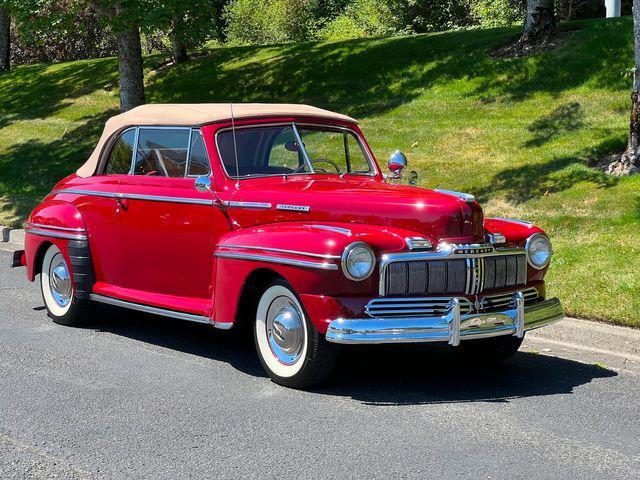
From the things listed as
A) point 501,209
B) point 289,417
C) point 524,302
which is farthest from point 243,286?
point 501,209

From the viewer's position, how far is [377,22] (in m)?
38.4

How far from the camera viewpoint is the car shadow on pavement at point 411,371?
247 inches

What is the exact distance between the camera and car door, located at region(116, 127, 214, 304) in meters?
7.17

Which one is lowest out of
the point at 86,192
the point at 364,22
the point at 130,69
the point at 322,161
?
the point at 86,192

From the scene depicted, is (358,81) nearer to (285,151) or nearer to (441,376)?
(285,151)

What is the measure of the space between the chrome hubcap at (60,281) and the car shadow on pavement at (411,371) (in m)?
0.45

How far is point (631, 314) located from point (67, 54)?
111ft

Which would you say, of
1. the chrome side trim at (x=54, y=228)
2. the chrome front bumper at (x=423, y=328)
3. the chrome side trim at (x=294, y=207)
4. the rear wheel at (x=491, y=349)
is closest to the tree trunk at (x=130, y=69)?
the chrome side trim at (x=54, y=228)

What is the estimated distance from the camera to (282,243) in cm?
629

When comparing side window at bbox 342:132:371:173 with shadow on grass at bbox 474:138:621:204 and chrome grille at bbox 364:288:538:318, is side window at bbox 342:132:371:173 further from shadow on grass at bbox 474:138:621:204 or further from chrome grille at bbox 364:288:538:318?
shadow on grass at bbox 474:138:621:204

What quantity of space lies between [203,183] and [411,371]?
2.02 m

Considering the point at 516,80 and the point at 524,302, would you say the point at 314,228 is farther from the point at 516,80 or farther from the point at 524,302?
the point at 516,80

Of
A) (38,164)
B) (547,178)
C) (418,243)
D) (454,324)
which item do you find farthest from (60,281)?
(38,164)

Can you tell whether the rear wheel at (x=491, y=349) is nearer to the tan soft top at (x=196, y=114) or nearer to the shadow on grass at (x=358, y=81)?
the tan soft top at (x=196, y=114)
